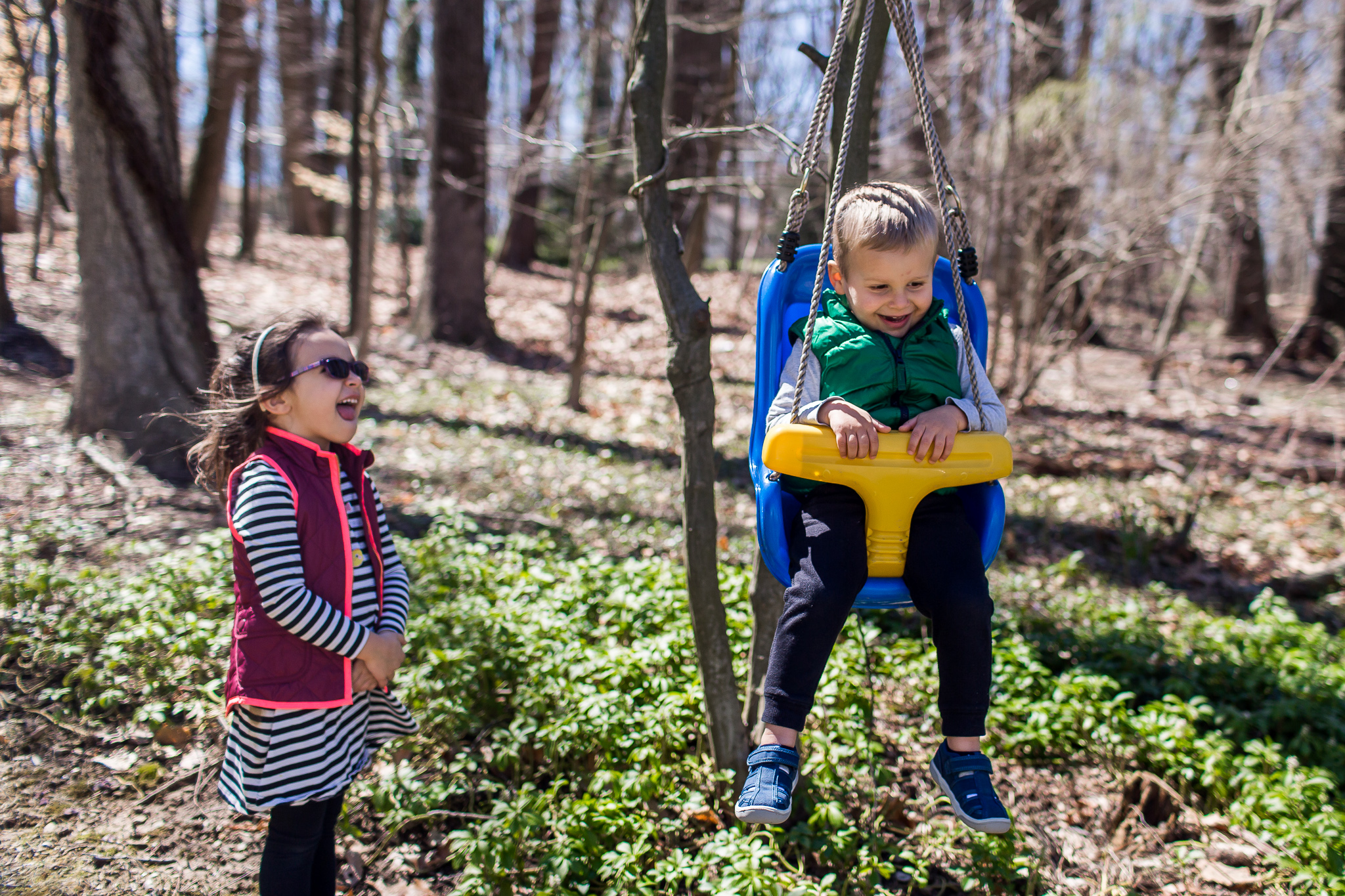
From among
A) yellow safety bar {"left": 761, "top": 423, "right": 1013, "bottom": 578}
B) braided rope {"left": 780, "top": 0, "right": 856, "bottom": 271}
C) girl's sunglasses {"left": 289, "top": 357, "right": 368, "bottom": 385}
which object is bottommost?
yellow safety bar {"left": 761, "top": 423, "right": 1013, "bottom": 578}

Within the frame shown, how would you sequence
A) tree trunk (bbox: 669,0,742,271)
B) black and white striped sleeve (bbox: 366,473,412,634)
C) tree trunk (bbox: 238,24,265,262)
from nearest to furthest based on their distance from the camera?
black and white striped sleeve (bbox: 366,473,412,634)
tree trunk (bbox: 669,0,742,271)
tree trunk (bbox: 238,24,265,262)

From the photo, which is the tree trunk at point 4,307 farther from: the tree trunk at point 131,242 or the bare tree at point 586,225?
the bare tree at point 586,225

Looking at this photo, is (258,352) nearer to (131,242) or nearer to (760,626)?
(760,626)

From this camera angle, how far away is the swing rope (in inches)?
79.8

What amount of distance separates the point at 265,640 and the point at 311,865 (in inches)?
28.0

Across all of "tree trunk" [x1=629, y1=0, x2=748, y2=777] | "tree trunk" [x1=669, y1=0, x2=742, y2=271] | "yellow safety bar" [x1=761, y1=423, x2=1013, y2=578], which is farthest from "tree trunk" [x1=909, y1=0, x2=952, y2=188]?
"yellow safety bar" [x1=761, y1=423, x2=1013, y2=578]

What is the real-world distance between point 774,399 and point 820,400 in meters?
0.14

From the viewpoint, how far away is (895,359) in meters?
2.19

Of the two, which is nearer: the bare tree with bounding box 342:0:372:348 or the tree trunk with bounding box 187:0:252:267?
the bare tree with bounding box 342:0:372:348

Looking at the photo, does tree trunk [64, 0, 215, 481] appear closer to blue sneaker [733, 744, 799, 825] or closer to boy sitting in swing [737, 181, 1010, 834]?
boy sitting in swing [737, 181, 1010, 834]

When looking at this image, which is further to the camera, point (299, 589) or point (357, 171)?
point (357, 171)

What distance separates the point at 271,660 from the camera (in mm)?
2123

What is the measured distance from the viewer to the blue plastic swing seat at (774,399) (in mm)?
2180

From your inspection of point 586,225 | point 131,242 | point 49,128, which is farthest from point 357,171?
point 131,242
